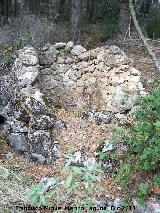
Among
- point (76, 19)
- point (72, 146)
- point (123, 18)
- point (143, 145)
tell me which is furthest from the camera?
point (123, 18)

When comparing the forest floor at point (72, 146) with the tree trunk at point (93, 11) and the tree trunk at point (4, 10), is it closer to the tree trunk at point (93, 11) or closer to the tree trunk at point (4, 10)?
the tree trunk at point (93, 11)

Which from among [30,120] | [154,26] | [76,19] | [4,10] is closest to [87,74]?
[30,120]

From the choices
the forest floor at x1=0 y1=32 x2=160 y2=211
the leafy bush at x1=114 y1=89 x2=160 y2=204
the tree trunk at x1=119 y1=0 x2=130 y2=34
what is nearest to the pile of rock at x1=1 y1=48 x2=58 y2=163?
the forest floor at x1=0 y1=32 x2=160 y2=211

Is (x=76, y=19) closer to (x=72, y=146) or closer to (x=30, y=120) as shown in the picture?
(x=30, y=120)

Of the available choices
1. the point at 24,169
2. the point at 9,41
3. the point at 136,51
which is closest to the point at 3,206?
the point at 24,169

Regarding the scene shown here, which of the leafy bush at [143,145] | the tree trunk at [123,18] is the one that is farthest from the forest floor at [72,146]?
the tree trunk at [123,18]

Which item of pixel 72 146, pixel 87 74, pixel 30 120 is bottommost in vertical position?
pixel 72 146

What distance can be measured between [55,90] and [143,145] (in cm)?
280

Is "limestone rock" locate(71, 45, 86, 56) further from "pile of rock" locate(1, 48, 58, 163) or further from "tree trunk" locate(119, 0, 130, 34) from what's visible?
"tree trunk" locate(119, 0, 130, 34)

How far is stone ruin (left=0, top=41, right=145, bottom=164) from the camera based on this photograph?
24.0 ft

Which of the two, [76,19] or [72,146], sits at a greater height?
[76,19]

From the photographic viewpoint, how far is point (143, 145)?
20.7ft

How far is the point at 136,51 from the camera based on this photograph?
35.1 ft

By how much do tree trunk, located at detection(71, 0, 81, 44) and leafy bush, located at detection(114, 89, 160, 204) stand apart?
4.49 metres
